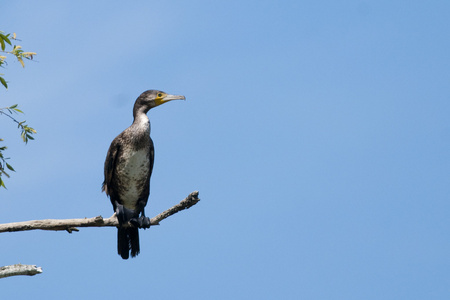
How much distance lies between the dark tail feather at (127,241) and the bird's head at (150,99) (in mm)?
1260

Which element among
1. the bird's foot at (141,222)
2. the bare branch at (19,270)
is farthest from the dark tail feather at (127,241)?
the bare branch at (19,270)

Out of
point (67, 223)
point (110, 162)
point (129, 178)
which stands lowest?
point (67, 223)

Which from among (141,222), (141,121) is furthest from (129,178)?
(141,121)

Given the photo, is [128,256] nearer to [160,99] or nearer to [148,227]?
[148,227]

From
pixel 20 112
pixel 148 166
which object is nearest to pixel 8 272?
pixel 20 112

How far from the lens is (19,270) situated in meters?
5.55

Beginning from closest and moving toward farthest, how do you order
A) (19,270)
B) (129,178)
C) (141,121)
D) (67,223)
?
(19,270) → (67,223) → (129,178) → (141,121)

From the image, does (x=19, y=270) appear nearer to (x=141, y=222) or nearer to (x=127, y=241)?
(x=141, y=222)

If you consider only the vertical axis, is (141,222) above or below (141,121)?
below

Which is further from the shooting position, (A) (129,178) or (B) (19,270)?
(A) (129,178)

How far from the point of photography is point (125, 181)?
7.22 metres

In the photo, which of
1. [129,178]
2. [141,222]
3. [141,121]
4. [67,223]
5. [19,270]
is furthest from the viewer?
[141,121]

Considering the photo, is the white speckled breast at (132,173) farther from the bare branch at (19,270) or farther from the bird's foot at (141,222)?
the bare branch at (19,270)

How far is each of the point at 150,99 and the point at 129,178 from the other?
0.90m
